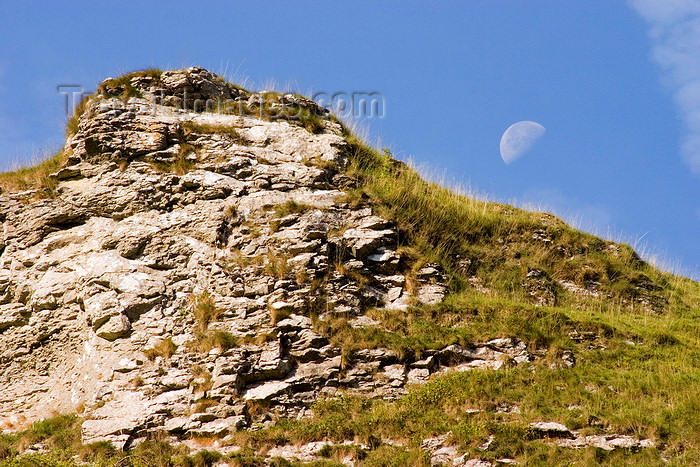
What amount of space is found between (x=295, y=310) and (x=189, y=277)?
3.38 m

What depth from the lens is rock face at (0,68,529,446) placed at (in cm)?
1697

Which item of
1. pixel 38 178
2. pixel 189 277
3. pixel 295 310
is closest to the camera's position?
pixel 295 310

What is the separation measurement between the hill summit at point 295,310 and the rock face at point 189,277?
6 centimetres

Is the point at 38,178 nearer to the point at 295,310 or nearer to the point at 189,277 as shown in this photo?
the point at 189,277

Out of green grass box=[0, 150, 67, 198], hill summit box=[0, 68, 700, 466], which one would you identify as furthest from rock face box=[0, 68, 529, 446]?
green grass box=[0, 150, 67, 198]

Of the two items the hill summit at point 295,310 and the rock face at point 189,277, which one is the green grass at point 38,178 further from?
the rock face at point 189,277

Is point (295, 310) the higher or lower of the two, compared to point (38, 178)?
lower

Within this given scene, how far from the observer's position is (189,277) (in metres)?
19.7

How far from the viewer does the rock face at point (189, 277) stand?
1697cm

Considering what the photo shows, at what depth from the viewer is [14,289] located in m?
20.6

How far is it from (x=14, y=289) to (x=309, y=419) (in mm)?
10334

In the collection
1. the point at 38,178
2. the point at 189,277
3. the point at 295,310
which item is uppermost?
the point at 38,178

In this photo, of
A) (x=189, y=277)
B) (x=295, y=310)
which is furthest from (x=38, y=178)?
(x=295, y=310)

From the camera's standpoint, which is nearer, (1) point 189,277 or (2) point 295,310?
(2) point 295,310
